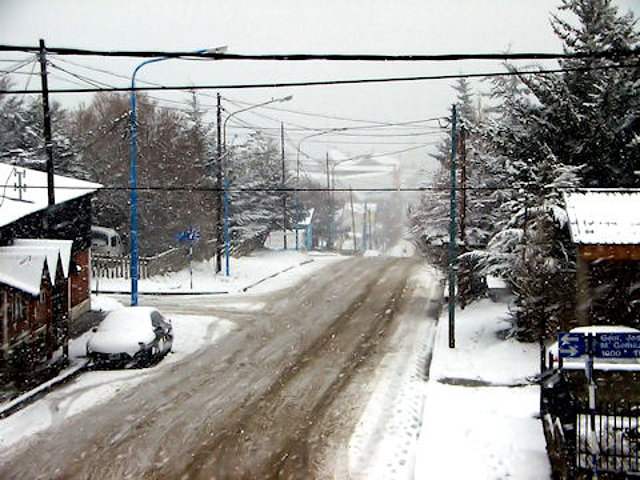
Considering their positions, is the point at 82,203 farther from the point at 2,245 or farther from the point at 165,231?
the point at 165,231

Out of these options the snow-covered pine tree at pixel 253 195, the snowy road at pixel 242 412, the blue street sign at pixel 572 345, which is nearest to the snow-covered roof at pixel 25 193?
the snowy road at pixel 242 412

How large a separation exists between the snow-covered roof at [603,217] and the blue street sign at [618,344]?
4494mm

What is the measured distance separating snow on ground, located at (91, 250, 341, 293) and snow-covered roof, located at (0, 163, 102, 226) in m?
6.34

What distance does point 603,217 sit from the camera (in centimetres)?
1565

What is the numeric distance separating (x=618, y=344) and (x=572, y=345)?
0.80 metres

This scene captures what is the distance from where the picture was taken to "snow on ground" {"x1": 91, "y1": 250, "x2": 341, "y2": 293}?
2973 cm

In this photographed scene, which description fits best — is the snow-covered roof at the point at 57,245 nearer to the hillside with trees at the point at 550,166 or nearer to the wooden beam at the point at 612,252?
the hillside with trees at the point at 550,166

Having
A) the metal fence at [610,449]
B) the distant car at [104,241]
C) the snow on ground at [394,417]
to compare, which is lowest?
the snow on ground at [394,417]

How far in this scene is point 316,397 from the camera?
14773 mm

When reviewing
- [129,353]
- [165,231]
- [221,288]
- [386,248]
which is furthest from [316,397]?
[386,248]

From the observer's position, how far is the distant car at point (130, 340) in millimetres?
17062

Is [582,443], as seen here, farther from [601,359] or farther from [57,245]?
[57,245]

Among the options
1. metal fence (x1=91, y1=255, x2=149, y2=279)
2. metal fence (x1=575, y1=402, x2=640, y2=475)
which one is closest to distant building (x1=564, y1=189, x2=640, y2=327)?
metal fence (x1=575, y1=402, x2=640, y2=475)

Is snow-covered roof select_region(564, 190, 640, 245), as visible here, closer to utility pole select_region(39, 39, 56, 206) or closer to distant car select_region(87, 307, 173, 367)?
distant car select_region(87, 307, 173, 367)
